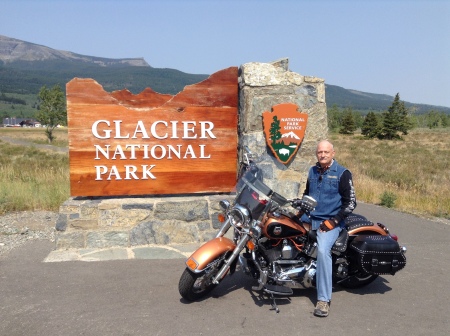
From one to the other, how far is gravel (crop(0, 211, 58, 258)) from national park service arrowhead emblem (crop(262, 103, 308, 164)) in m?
3.61

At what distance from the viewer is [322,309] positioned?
4.11m

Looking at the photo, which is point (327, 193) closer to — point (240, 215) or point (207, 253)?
point (240, 215)

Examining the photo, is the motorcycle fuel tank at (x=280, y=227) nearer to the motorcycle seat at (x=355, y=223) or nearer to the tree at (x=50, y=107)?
the motorcycle seat at (x=355, y=223)

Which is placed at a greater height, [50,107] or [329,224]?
[50,107]

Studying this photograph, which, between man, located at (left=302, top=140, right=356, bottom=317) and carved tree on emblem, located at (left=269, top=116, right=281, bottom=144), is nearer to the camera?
man, located at (left=302, top=140, right=356, bottom=317)

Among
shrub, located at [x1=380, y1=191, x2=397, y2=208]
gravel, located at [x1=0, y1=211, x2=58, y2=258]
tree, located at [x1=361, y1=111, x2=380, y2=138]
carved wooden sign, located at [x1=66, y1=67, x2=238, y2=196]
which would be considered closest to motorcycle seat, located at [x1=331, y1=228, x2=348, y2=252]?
carved wooden sign, located at [x1=66, y1=67, x2=238, y2=196]

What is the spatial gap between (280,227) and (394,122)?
149 feet

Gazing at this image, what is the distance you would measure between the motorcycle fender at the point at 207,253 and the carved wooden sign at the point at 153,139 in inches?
91.2

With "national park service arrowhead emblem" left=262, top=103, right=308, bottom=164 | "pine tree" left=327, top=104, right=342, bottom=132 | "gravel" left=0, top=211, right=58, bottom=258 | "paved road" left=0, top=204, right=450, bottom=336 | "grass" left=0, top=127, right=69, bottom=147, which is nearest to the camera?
"paved road" left=0, top=204, right=450, bottom=336

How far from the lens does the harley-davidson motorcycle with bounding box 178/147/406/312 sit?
13.3 feet

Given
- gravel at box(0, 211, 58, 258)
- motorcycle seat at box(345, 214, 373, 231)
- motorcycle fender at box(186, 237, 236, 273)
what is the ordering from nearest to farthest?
motorcycle fender at box(186, 237, 236, 273) → motorcycle seat at box(345, 214, 373, 231) → gravel at box(0, 211, 58, 258)

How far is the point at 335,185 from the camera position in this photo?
4324 millimetres

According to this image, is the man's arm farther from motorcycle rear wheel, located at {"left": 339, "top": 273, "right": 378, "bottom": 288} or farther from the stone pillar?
the stone pillar

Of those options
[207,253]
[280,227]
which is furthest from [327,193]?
[207,253]
